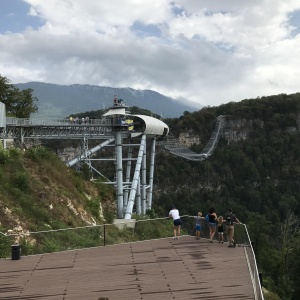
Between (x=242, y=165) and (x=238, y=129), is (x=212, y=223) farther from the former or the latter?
(x=238, y=129)

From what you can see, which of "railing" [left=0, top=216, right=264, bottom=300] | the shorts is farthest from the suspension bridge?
the shorts

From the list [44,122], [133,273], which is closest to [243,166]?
[44,122]

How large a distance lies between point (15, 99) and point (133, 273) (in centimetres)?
4078

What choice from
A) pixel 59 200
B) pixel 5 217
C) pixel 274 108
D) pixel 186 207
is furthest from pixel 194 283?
pixel 274 108

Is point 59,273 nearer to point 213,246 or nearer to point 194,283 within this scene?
point 194,283

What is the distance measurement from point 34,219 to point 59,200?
402 centimetres

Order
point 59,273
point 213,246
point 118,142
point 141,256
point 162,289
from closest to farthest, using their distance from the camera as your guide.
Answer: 1. point 162,289
2. point 59,273
3. point 141,256
4. point 213,246
5. point 118,142

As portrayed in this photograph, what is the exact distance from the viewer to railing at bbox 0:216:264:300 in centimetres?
1574

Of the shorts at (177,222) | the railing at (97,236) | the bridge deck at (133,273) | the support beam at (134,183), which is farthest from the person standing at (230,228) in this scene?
the support beam at (134,183)

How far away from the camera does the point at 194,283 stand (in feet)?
39.9

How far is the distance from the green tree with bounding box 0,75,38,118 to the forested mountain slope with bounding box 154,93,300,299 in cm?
5084

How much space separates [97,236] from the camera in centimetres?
1684

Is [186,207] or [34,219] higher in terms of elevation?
[34,219]

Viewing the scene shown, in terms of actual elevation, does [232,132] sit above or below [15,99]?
below
